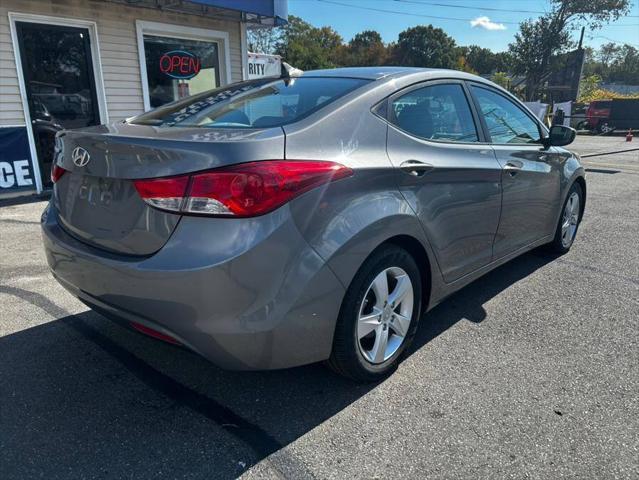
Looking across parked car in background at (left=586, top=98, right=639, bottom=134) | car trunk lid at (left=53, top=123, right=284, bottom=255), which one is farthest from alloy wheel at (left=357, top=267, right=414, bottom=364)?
parked car in background at (left=586, top=98, right=639, bottom=134)

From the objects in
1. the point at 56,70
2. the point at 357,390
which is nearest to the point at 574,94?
the point at 56,70

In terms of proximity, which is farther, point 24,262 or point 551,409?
point 24,262

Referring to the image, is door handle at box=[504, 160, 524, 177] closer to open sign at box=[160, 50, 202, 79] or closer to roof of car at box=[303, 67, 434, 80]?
roof of car at box=[303, 67, 434, 80]

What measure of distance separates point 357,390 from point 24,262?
355cm

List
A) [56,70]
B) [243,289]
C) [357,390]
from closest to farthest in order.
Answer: [243,289] → [357,390] → [56,70]

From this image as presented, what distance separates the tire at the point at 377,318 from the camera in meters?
2.35

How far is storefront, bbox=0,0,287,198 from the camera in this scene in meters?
7.17

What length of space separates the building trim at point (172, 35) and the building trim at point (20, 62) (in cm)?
78

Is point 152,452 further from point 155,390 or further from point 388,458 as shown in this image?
point 388,458

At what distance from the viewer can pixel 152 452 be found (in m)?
2.13

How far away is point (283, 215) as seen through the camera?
2.00 m

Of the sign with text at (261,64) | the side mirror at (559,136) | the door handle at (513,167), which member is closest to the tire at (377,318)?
the door handle at (513,167)

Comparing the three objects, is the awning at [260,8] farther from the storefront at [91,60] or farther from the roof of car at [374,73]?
the roof of car at [374,73]

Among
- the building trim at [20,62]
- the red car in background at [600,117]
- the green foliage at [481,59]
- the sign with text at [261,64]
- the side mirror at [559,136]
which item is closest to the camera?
the side mirror at [559,136]
